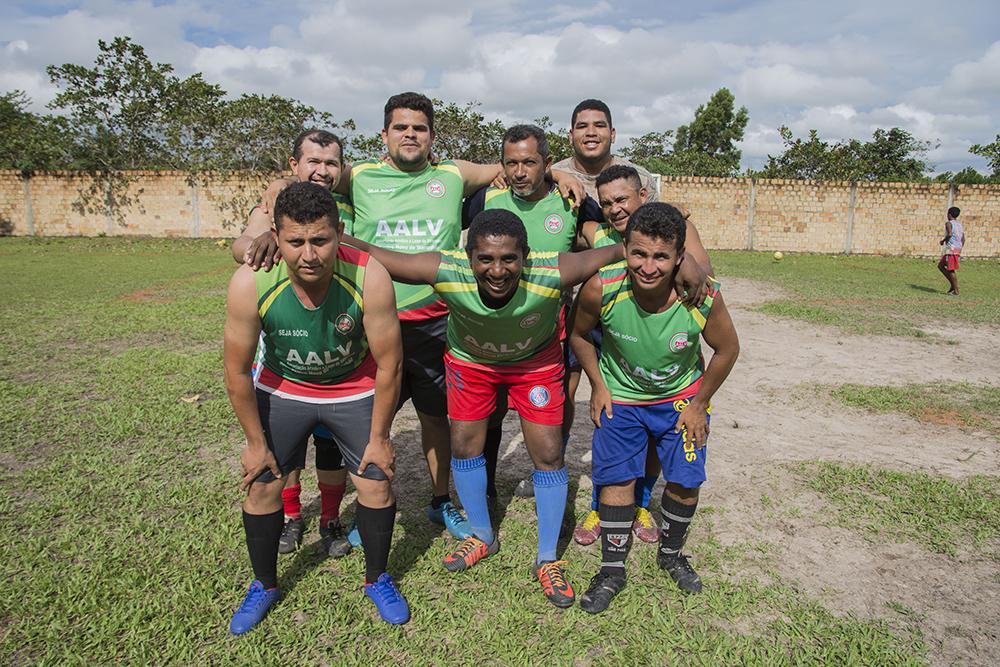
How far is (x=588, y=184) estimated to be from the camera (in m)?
4.09

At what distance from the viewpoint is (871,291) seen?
44.0ft

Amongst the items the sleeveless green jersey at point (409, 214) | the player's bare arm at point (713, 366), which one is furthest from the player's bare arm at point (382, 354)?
the player's bare arm at point (713, 366)

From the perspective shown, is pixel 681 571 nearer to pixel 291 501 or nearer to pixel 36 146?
pixel 291 501

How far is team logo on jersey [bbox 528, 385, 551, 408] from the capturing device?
3.31 metres

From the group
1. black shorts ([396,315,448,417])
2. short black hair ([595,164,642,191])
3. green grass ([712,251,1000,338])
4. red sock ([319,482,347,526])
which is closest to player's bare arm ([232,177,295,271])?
black shorts ([396,315,448,417])

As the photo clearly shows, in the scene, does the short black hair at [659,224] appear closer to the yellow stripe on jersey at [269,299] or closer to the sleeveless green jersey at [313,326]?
the sleeveless green jersey at [313,326]

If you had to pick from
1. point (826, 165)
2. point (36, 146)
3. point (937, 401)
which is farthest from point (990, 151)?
point (36, 146)

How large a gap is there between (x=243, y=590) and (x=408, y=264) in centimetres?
181

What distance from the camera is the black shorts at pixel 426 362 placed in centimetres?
371

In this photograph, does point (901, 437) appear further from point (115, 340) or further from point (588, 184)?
point (115, 340)

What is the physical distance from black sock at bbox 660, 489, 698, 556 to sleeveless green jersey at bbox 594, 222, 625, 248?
1376 millimetres

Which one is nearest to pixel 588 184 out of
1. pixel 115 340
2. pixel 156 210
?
pixel 115 340

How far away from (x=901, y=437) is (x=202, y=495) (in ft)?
17.4

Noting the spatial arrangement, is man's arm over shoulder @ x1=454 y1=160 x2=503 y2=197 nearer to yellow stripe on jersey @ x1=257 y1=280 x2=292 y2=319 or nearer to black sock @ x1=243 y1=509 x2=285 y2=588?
yellow stripe on jersey @ x1=257 y1=280 x2=292 y2=319
